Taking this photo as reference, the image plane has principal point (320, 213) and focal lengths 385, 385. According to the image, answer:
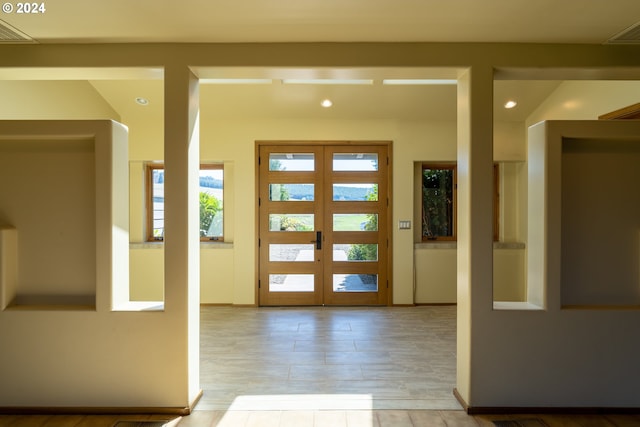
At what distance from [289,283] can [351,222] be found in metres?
1.27

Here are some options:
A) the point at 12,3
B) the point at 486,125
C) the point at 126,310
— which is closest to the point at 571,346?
the point at 486,125

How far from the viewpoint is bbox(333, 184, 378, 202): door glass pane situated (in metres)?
5.66

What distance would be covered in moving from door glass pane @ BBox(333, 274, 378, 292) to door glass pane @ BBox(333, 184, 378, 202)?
111 cm

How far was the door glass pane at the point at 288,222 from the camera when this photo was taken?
5625mm

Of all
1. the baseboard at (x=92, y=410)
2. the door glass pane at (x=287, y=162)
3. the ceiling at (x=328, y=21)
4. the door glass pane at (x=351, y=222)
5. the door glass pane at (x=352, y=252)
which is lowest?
the baseboard at (x=92, y=410)

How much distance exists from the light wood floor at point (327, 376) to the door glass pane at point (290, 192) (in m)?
1.65

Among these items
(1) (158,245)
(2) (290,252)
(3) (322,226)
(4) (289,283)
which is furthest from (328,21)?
(1) (158,245)

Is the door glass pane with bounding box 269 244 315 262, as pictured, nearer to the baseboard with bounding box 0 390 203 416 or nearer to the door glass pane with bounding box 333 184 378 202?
the door glass pane with bounding box 333 184 378 202

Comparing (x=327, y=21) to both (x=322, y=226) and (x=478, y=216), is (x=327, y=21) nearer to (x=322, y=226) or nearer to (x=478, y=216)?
(x=478, y=216)

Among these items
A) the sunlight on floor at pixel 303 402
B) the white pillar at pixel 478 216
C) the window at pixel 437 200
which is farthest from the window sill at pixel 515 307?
the window at pixel 437 200

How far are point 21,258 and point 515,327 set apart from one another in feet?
11.5

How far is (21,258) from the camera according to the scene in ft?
8.96

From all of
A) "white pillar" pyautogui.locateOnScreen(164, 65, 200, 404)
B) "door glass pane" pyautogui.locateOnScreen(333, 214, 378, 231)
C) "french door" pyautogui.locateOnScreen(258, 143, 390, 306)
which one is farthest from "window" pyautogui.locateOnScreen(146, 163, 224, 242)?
"white pillar" pyautogui.locateOnScreen(164, 65, 200, 404)

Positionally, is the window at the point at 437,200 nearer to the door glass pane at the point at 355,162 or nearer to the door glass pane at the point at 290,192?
the door glass pane at the point at 355,162
